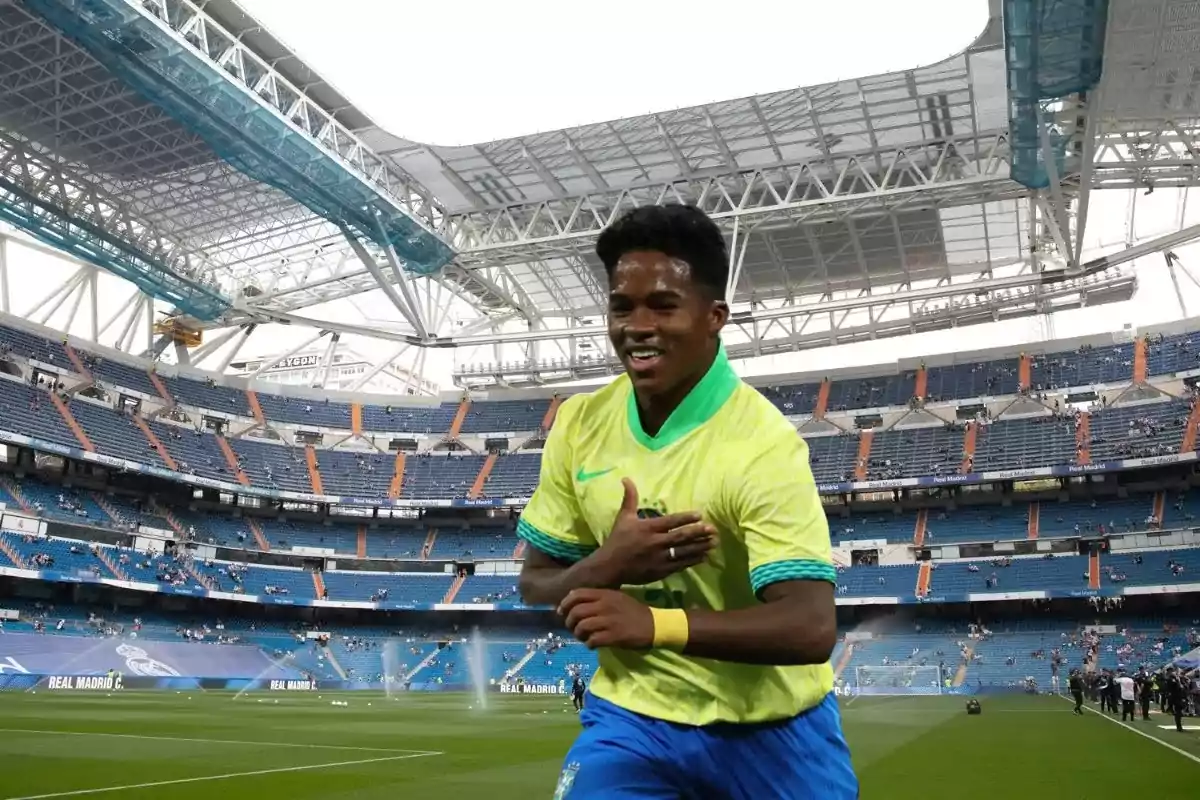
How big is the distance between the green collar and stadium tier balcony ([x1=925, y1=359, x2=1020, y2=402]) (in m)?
56.5

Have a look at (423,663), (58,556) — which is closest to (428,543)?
A: (423,663)

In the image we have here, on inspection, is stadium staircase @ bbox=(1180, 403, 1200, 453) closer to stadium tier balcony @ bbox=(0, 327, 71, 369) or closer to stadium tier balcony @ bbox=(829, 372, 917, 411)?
stadium tier balcony @ bbox=(829, 372, 917, 411)

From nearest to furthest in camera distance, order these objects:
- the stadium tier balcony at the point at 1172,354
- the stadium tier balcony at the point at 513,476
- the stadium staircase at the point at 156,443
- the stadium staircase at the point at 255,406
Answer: the stadium tier balcony at the point at 1172,354 → the stadium staircase at the point at 156,443 → the stadium tier balcony at the point at 513,476 → the stadium staircase at the point at 255,406

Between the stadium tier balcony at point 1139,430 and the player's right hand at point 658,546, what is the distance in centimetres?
5107

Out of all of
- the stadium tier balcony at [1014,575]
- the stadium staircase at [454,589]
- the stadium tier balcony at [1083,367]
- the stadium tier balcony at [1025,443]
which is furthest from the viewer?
the stadium staircase at [454,589]

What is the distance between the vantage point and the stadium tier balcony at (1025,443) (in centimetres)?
4956

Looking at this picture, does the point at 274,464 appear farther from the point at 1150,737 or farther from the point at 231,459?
the point at 1150,737

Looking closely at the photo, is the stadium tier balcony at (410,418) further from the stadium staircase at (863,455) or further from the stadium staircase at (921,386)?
the stadium staircase at (921,386)

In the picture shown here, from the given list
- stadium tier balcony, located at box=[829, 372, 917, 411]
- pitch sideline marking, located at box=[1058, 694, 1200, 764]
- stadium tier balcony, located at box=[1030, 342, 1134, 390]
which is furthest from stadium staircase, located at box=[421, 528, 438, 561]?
pitch sideline marking, located at box=[1058, 694, 1200, 764]

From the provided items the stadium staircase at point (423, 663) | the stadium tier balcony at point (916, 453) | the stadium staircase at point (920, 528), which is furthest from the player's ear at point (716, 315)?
the stadium tier balcony at point (916, 453)

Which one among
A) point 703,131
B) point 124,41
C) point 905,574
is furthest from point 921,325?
point 124,41

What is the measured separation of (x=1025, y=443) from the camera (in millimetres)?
51094

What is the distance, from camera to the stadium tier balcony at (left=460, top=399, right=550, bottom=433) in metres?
63.4

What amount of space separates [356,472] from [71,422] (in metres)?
16.2
